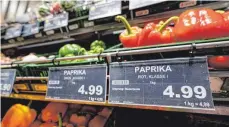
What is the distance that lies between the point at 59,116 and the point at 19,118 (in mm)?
236

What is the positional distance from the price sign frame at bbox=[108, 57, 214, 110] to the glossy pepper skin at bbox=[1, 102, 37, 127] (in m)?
0.69

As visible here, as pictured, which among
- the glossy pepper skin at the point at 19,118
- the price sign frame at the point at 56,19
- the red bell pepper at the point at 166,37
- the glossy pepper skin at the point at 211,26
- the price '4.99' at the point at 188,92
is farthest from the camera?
the price sign frame at the point at 56,19

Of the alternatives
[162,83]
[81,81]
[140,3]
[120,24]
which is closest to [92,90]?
[81,81]

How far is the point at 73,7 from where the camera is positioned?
1.49 m

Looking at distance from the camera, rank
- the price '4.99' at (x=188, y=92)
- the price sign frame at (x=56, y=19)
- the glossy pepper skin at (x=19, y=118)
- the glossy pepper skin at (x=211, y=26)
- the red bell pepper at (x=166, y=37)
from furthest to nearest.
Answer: the price sign frame at (x=56, y=19), the glossy pepper skin at (x=19, y=118), the red bell pepper at (x=166, y=37), the glossy pepper skin at (x=211, y=26), the price '4.99' at (x=188, y=92)

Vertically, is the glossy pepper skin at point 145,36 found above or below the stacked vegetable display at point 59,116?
above

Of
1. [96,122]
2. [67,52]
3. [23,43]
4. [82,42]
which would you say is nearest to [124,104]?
[96,122]

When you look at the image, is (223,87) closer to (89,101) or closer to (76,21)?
(89,101)

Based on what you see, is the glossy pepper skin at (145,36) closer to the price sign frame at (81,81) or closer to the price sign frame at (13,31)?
the price sign frame at (81,81)

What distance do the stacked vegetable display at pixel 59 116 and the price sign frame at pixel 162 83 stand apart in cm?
41

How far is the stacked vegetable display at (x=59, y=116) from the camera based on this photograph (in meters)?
1.10

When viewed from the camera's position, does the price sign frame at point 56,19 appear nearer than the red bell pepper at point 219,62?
No

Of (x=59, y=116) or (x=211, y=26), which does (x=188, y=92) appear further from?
(x=59, y=116)

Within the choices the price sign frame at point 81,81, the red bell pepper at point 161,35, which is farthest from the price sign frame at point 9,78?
the red bell pepper at point 161,35
